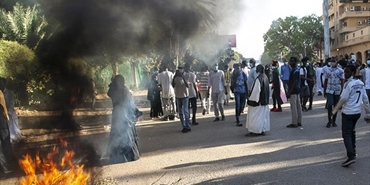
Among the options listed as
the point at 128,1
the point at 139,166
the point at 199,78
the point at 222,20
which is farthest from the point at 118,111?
the point at 199,78

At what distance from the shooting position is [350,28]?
1982 inches

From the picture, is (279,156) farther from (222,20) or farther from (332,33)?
(332,33)

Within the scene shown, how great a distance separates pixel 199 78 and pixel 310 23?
49088 mm

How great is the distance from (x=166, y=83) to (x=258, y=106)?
3.62 m

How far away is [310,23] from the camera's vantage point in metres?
54.8

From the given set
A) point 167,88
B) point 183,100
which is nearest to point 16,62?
point 183,100

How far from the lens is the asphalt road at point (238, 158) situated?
4.46 m

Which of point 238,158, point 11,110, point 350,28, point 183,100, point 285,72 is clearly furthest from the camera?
point 350,28

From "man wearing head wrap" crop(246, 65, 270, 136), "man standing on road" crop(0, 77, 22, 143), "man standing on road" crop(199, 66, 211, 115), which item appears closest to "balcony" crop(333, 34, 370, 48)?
"man standing on road" crop(199, 66, 211, 115)

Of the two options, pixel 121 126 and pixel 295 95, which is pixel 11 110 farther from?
pixel 295 95

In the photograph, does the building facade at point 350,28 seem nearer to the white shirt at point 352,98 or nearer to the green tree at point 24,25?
the white shirt at point 352,98

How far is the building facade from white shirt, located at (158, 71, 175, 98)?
115 feet

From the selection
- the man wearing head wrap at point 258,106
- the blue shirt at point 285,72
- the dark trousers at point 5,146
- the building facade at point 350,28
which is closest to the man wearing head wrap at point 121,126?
the dark trousers at point 5,146

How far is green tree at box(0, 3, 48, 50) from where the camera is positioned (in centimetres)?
454
